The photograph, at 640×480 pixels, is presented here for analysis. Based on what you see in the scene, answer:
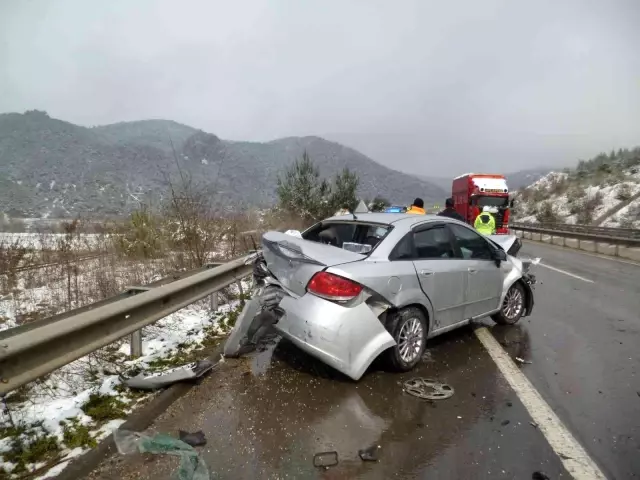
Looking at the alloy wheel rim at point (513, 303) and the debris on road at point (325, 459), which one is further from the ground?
the alloy wheel rim at point (513, 303)

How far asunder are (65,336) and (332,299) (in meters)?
2.17

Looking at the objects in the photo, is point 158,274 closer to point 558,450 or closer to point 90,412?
point 90,412

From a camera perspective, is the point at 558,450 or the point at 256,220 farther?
the point at 256,220

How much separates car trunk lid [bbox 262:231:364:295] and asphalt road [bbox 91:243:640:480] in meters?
1.02

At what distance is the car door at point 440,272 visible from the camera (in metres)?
4.49

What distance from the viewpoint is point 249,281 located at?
352 inches

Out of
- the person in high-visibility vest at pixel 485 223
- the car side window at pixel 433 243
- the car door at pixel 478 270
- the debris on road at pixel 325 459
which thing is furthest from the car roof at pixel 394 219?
the person in high-visibility vest at pixel 485 223

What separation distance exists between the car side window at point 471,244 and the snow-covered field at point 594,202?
87.5ft

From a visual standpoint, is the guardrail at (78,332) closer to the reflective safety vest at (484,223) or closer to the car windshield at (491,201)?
the reflective safety vest at (484,223)

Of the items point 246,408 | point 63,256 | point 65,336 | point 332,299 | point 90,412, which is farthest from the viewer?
point 63,256

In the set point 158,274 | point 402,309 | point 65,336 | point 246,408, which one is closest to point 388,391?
point 402,309

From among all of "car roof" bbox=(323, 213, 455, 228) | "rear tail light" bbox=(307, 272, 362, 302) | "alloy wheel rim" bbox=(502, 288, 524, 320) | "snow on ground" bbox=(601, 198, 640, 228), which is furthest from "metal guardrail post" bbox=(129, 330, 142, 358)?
"snow on ground" bbox=(601, 198, 640, 228)

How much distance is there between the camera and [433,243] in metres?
4.84

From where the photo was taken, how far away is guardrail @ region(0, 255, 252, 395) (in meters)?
2.36
